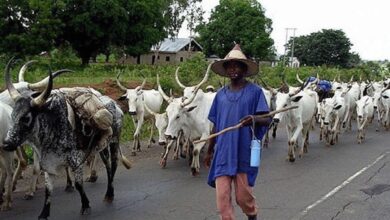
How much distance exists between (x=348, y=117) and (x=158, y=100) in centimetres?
691

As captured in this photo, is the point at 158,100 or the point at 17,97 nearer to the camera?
the point at 17,97

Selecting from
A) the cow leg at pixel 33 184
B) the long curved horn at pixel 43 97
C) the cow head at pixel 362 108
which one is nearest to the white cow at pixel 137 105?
the cow leg at pixel 33 184

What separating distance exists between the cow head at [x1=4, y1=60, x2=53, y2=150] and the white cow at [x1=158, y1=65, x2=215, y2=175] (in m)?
3.80

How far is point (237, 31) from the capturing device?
6469 centimetres

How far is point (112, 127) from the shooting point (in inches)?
316

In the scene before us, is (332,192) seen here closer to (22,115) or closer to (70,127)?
(70,127)

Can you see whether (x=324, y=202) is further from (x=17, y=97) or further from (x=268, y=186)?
(x=17, y=97)

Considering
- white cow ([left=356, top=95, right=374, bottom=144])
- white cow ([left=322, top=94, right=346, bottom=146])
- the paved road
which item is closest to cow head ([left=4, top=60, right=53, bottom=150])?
the paved road

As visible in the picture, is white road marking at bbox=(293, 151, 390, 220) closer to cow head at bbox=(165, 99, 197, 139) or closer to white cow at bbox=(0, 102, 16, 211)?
cow head at bbox=(165, 99, 197, 139)

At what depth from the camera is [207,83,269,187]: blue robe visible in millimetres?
5473

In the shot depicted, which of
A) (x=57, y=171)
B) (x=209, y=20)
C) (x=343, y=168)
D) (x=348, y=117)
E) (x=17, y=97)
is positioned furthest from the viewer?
(x=209, y=20)

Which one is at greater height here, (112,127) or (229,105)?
(229,105)

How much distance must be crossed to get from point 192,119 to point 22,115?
4.75 metres

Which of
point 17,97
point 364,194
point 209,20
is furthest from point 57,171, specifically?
Result: point 209,20
